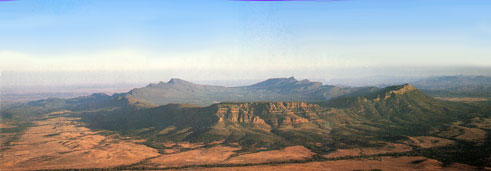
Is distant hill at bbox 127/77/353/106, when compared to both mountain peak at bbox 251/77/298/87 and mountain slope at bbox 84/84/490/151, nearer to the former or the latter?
mountain peak at bbox 251/77/298/87

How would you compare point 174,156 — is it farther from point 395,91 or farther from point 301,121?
point 395,91

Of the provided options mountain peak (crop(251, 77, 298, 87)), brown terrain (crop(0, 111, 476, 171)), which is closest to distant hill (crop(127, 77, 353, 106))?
mountain peak (crop(251, 77, 298, 87))

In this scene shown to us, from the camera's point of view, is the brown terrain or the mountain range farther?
the mountain range

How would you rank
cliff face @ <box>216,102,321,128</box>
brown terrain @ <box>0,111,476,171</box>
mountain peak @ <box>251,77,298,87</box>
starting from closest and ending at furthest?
brown terrain @ <box>0,111,476,171</box> → cliff face @ <box>216,102,321,128</box> → mountain peak @ <box>251,77,298,87</box>

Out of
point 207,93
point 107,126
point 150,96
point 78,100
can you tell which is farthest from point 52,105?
point 207,93

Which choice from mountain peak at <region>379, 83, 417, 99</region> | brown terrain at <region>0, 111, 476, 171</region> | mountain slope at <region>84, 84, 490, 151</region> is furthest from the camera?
mountain peak at <region>379, 83, 417, 99</region>

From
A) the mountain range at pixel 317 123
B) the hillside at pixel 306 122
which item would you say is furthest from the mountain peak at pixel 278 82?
the mountain range at pixel 317 123

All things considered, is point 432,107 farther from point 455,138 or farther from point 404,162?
point 404,162

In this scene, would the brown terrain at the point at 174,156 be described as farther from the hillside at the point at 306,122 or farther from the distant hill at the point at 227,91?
the distant hill at the point at 227,91
